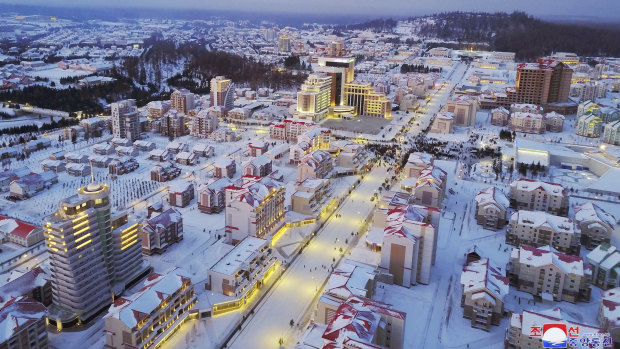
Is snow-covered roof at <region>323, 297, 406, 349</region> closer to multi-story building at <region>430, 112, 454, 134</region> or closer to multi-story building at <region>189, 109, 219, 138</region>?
multi-story building at <region>189, 109, 219, 138</region>

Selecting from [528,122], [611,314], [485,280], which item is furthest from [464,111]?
[611,314]

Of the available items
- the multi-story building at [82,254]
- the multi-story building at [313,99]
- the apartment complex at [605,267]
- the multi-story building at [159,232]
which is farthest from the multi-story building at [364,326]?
the multi-story building at [313,99]

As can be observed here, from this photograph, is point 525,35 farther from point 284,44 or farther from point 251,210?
point 251,210

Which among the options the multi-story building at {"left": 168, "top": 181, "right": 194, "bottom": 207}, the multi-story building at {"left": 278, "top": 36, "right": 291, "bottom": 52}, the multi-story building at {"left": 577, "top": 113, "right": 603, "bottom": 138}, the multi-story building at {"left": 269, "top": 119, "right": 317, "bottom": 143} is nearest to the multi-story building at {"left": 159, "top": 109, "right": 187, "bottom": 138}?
the multi-story building at {"left": 269, "top": 119, "right": 317, "bottom": 143}

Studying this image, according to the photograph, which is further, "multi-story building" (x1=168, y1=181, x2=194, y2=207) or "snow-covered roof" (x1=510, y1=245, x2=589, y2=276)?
"multi-story building" (x1=168, y1=181, x2=194, y2=207)

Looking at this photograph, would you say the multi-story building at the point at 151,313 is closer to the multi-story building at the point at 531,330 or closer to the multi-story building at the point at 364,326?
the multi-story building at the point at 364,326

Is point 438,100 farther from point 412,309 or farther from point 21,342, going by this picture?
point 21,342
